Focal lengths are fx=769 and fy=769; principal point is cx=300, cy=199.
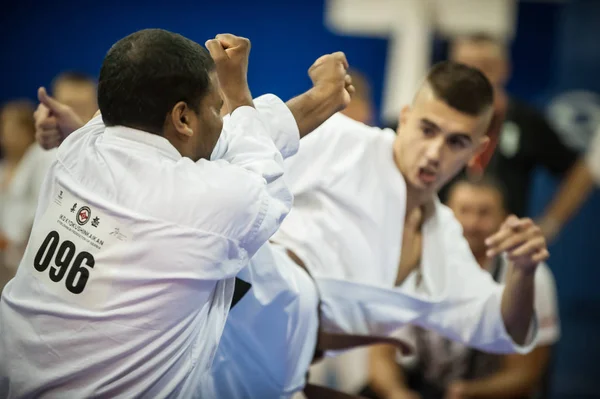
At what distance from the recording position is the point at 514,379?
124 inches

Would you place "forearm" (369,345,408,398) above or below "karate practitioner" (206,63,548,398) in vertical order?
below

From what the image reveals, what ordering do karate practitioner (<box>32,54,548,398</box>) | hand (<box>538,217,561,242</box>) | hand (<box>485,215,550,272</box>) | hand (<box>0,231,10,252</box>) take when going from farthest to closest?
hand (<box>538,217,561,242</box>)
hand (<box>0,231,10,252</box>)
karate practitioner (<box>32,54,548,398</box>)
hand (<box>485,215,550,272</box>)

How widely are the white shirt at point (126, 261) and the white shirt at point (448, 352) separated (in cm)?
178

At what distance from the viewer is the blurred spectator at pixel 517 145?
361 centimetres

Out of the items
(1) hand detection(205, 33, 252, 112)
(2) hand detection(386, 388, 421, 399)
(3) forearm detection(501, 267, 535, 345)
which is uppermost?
(1) hand detection(205, 33, 252, 112)

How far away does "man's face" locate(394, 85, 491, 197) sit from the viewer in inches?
86.1

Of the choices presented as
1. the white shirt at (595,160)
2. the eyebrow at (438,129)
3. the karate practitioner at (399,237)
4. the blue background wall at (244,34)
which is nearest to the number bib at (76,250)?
the karate practitioner at (399,237)

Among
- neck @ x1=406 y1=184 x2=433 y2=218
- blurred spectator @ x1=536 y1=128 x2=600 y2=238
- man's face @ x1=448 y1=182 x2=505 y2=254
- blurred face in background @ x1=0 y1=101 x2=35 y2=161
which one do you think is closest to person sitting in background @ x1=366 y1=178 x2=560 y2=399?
man's face @ x1=448 y1=182 x2=505 y2=254

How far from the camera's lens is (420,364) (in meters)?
3.19

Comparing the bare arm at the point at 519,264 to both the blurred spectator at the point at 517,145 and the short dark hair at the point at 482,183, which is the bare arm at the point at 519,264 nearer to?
the short dark hair at the point at 482,183

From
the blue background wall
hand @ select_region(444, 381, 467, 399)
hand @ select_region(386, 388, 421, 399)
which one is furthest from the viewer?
the blue background wall

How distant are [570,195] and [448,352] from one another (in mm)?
1272

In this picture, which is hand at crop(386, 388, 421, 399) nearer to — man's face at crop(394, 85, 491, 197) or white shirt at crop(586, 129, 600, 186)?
man's face at crop(394, 85, 491, 197)

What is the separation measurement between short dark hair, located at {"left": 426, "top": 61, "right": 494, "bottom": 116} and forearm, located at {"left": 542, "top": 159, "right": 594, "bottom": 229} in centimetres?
183
